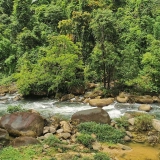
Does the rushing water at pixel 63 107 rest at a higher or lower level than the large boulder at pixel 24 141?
lower

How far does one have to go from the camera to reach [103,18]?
24.6 m

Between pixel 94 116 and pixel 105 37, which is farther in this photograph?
pixel 105 37

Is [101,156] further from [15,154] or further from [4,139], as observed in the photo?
[4,139]

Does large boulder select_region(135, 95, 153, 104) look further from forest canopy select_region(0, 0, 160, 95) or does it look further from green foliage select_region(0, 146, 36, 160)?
green foliage select_region(0, 146, 36, 160)

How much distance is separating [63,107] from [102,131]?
8.30 meters

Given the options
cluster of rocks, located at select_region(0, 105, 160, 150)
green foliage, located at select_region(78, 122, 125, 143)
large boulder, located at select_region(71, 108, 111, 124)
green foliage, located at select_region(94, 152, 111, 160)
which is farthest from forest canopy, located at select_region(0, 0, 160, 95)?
green foliage, located at select_region(94, 152, 111, 160)

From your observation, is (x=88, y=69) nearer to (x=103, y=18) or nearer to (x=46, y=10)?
(x=103, y=18)

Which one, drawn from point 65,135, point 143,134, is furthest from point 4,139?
point 143,134

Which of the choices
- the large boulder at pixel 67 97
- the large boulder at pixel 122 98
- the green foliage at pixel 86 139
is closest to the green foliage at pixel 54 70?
the large boulder at pixel 67 97

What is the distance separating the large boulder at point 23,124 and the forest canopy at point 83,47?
10.6 metres

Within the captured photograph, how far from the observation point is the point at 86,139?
1400 centimetres

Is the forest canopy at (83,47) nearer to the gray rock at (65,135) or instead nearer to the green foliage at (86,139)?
the gray rock at (65,135)

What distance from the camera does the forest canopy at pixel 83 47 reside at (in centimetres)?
2569

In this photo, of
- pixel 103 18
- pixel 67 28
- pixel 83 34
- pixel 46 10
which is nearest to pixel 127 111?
pixel 103 18
